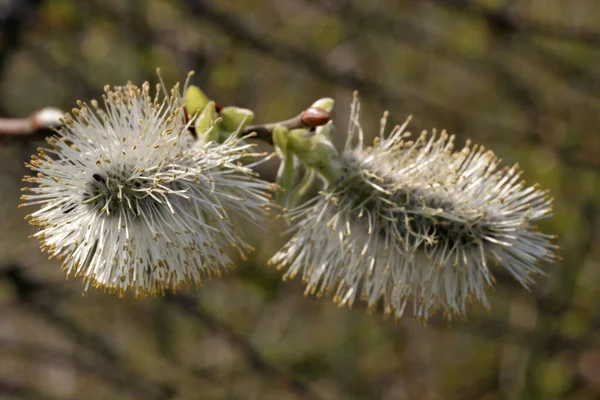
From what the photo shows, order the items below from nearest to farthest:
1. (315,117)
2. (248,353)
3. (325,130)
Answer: (315,117) < (325,130) < (248,353)

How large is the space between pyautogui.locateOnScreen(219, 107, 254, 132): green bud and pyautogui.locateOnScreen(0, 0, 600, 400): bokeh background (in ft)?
4.67

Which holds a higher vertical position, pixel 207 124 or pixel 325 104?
pixel 325 104

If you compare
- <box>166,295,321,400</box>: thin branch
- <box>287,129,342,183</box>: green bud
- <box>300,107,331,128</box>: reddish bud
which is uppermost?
<box>300,107,331,128</box>: reddish bud

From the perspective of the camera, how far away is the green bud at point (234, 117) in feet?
4.64

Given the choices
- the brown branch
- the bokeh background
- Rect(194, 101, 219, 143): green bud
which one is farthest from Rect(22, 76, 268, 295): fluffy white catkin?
the bokeh background

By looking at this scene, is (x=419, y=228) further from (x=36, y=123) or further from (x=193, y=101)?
(x=36, y=123)

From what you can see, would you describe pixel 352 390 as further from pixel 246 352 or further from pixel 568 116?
pixel 568 116

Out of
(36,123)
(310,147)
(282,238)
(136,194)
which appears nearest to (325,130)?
(310,147)

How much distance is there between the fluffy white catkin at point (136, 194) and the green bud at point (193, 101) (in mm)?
27

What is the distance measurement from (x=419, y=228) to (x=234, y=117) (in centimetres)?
47

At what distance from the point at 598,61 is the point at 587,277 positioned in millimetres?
1301

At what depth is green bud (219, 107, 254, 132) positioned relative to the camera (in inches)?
55.7

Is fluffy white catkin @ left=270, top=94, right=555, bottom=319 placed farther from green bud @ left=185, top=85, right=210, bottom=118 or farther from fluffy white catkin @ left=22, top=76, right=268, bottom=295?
green bud @ left=185, top=85, right=210, bottom=118

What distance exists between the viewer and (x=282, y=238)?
396 cm
